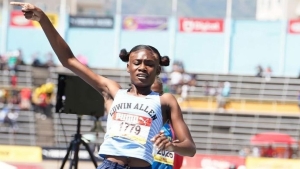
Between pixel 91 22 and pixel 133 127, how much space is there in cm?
2716

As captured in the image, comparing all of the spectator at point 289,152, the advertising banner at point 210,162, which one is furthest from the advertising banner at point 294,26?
the advertising banner at point 210,162

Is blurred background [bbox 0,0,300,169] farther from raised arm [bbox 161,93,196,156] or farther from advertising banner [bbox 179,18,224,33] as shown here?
raised arm [bbox 161,93,196,156]

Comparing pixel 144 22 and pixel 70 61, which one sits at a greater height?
pixel 144 22

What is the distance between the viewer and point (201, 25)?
100 feet

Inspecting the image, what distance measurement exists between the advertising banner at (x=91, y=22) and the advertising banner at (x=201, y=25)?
2.83 meters

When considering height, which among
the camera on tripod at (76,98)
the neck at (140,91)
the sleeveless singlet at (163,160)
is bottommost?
the sleeveless singlet at (163,160)

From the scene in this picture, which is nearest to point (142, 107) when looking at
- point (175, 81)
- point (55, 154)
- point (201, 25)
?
point (55, 154)

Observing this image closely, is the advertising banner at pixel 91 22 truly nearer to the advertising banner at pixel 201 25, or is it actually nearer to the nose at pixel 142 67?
the advertising banner at pixel 201 25

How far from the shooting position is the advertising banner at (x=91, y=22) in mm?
31297

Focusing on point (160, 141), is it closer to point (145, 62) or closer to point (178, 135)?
point (178, 135)

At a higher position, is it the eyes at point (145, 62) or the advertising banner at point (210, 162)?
the eyes at point (145, 62)

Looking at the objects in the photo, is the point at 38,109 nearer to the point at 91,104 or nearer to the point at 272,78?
the point at 272,78

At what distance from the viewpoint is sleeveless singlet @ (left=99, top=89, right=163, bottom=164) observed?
4855 millimetres

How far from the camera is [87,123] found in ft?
83.2
